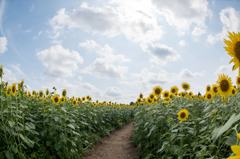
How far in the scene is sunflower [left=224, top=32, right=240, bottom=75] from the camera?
1.64 meters

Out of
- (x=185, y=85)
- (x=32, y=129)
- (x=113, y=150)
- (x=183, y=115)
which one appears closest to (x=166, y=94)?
(x=185, y=85)

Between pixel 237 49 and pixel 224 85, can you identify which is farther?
pixel 224 85

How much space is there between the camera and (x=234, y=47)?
5.48 ft

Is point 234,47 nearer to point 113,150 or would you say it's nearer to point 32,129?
point 32,129

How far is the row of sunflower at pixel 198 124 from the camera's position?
1.69 meters

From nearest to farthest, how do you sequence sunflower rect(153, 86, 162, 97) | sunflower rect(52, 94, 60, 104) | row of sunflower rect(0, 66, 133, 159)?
row of sunflower rect(0, 66, 133, 159) → sunflower rect(52, 94, 60, 104) → sunflower rect(153, 86, 162, 97)

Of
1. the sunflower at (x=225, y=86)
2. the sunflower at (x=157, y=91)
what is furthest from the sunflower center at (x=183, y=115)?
the sunflower at (x=157, y=91)

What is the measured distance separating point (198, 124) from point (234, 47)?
288 cm

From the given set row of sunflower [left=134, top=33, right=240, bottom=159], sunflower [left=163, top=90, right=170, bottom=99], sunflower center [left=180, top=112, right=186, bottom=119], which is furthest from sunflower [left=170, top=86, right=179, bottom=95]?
sunflower center [left=180, top=112, right=186, bottom=119]

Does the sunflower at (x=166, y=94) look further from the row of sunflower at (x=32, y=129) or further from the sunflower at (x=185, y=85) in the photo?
the row of sunflower at (x=32, y=129)

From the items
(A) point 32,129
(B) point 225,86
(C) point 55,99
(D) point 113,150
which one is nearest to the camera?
(B) point 225,86

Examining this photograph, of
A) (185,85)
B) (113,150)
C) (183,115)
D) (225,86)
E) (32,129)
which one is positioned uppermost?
(185,85)

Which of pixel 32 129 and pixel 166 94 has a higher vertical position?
pixel 166 94

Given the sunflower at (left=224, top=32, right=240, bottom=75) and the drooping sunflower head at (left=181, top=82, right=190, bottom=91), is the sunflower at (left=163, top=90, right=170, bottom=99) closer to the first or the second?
the drooping sunflower head at (left=181, top=82, right=190, bottom=91)
